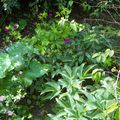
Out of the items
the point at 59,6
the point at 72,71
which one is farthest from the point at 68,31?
the point at 59,6

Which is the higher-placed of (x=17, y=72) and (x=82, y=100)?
(x=17, y=72)

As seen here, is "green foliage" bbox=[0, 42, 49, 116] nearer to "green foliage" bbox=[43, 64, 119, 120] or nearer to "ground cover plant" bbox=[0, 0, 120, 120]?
"ground cover plant" bbox=[0, 0, 120, 120]

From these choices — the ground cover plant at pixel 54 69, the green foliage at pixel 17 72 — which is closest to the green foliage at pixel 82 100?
the ground cover plant at pixel 54 69

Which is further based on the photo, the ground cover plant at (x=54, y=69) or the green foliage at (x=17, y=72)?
the green foliage at (x=17, y=72)

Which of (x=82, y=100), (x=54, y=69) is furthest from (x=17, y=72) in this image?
(x=82, y=100)

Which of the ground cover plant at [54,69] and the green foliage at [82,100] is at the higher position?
the ground cover plant at [54,69]

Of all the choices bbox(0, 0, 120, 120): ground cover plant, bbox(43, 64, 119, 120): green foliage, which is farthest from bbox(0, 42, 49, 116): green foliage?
bbox(43, 64, 119, 120): green foliage

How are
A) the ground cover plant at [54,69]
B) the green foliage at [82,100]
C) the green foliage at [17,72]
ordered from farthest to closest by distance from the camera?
the green foliage at [17,72] → the ground cover plant at [54,69] → the green foliage at [82,100]

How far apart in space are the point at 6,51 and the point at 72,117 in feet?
3.98

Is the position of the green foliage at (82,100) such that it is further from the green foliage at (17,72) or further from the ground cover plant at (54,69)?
the green foliage at (17,72)

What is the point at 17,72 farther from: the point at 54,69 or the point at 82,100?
the point at 82,100

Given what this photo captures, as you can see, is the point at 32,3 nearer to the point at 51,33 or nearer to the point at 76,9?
→ the point at 76,9

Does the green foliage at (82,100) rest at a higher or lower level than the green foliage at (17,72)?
lower

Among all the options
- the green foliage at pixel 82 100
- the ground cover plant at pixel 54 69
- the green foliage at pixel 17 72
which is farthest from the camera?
the green foliage at pixel 17 72
